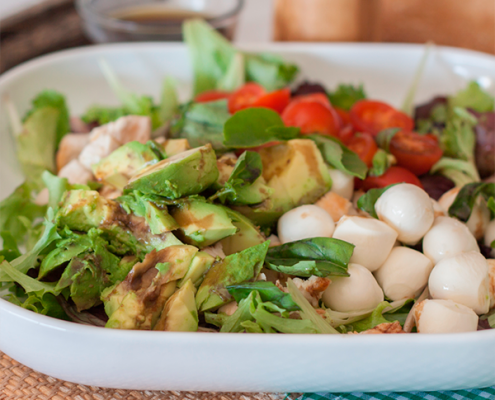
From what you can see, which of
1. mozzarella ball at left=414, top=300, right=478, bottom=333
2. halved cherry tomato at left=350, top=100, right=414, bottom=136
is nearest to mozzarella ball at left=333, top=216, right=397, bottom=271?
mozzarella ball at left=414, top=300, right=478, bottom=333

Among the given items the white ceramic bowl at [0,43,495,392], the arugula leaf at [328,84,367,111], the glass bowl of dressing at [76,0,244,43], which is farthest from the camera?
the glass bowl of dressing at [76,0,244,43]

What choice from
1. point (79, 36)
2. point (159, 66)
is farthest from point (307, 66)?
point (79, 36)

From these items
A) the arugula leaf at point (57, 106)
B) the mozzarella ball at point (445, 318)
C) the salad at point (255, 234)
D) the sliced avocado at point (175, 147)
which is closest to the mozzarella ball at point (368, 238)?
the salad at point (255, 234)

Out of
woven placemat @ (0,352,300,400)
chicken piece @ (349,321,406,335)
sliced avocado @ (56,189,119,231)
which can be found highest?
sliced avocado @ (56,189,119,231)

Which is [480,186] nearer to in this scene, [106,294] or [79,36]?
[106,294]

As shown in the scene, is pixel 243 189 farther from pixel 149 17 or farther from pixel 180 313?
pixel 149 17

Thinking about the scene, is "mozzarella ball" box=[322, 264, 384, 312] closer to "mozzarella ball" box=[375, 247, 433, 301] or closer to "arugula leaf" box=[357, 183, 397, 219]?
"mozzarella ball" box=[375, 247, 433, 301]
